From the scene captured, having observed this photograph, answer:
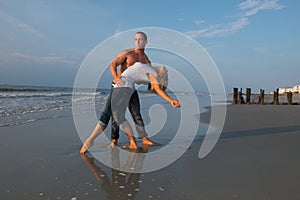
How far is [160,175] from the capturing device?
264cm

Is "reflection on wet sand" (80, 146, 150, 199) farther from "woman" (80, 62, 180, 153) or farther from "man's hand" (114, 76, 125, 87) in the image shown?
"man's hand" (114, 76, 125, 87)

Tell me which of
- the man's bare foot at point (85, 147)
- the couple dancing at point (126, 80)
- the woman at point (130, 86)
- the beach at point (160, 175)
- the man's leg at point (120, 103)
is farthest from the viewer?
the man's leg at point (120, 103)

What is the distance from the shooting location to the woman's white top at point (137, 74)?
3.42 meters

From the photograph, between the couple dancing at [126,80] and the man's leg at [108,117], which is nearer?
the couple dancing at [126,80]

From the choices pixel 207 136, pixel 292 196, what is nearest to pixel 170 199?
pixel 292 196

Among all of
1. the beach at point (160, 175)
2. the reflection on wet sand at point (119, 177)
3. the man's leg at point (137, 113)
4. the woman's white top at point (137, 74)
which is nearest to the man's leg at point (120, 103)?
the woman's white top at point (137, 74)

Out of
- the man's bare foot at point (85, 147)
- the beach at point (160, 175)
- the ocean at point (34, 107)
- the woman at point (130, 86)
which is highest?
the woman at point (130, 86)

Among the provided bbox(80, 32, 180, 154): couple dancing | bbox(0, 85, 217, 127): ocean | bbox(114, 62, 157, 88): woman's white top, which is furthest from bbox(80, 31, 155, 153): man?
bbox(0, 85, 217, 127): ocean

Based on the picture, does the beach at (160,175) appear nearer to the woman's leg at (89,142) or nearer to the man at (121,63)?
the woman's leg at (89,142)

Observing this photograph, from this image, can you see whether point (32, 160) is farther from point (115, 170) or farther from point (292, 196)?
point (292, 196)

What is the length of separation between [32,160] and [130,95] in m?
1.69

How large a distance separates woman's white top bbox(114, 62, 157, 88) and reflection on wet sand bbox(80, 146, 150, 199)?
3.54 feet

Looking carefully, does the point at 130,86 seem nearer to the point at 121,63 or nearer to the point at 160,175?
the point at 121,63

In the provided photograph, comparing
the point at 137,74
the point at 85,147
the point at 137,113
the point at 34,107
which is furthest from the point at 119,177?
the point at 34,107
